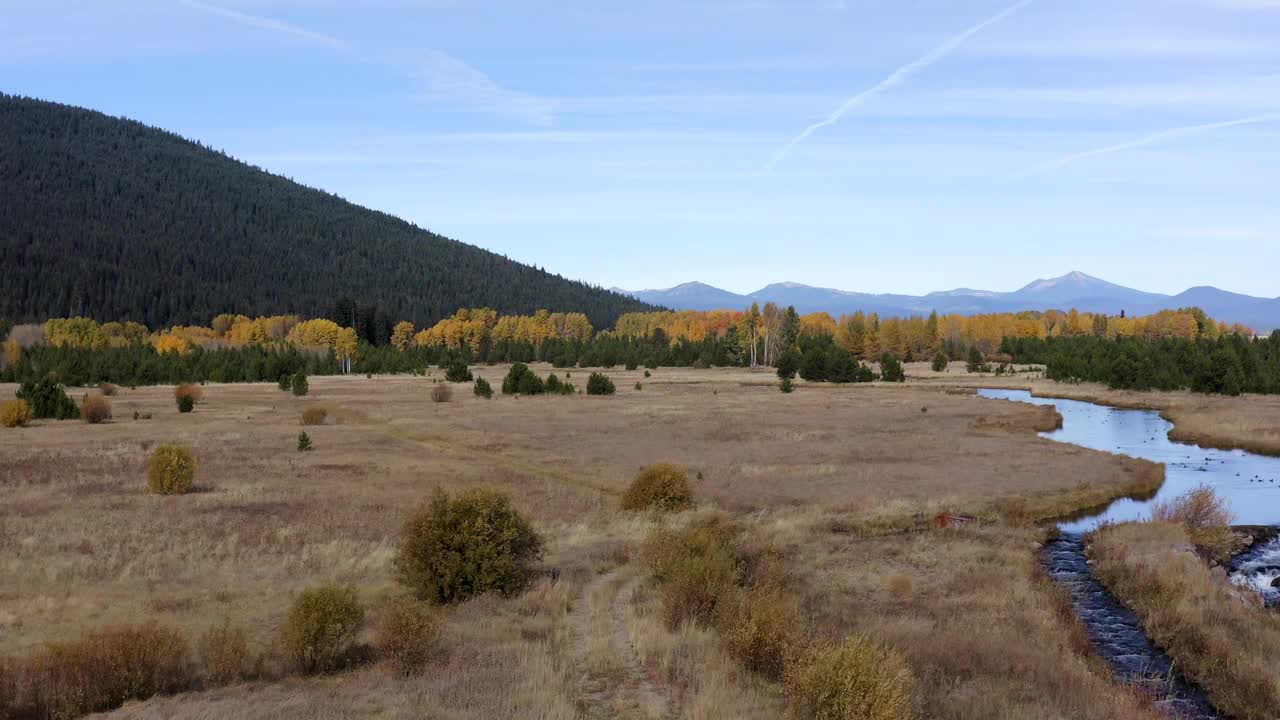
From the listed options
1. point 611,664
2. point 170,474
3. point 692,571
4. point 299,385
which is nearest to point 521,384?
point 299,385

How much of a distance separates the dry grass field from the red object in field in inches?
24.1

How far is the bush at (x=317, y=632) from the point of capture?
14336 millimetres

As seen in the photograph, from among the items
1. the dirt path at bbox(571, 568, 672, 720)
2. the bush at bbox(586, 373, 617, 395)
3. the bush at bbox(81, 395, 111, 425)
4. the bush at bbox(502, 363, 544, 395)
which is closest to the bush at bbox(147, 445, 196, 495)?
the dirt path at bbox(571, 568, 672, 720)

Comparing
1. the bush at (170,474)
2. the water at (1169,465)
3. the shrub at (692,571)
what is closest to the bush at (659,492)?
the shrub at (692,571)

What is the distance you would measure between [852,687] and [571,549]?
1402cm

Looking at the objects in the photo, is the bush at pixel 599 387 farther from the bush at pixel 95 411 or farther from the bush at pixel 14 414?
the bush at pixel 14 414

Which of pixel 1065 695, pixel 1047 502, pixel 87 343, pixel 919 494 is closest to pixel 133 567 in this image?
pixel 1065 695

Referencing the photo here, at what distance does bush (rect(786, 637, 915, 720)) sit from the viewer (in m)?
11.2

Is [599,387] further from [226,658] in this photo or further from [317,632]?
[226,658]

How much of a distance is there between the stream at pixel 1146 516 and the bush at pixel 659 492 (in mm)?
11692

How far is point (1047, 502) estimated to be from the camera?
35.2 meters

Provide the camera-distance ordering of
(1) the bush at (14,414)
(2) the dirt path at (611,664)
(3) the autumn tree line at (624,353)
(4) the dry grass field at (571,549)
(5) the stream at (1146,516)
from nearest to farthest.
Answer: (2) the dirt path at (611,664), (4) the dry grass field at (571,549), (5) the stream at (1146,516), (1) the bush at (14,414), (3) the autumn tree line at (624,353)

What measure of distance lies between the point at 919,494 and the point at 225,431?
41.8 meters

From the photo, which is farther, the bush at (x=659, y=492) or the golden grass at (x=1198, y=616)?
the bush at (x=659, y=492)
